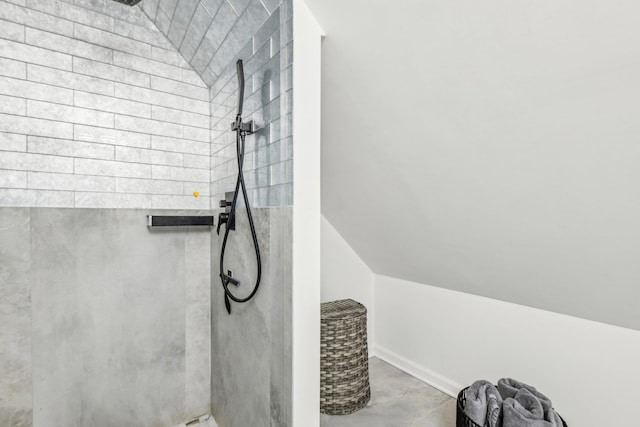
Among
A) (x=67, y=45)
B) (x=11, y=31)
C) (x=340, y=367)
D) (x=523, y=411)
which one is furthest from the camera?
(x=340, y=367)

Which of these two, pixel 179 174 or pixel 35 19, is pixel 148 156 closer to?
pixel 179 174

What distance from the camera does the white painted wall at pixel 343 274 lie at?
271 centimetres

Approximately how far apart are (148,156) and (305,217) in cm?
125

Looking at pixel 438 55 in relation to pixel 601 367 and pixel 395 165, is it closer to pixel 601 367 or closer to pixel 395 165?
pixel 395 165

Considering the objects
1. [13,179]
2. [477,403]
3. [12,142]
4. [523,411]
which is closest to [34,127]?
[12,142]

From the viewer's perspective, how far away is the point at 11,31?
160 centimetres

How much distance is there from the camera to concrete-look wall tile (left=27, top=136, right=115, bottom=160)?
5.47 feet

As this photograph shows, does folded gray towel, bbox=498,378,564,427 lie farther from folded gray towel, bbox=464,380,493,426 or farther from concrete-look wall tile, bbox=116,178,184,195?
concrete-look wall tile, bbox=116,178,184,195

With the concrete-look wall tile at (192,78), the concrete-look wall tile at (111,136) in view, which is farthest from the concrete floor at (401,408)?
the concrete-look wall tile at (192,78)

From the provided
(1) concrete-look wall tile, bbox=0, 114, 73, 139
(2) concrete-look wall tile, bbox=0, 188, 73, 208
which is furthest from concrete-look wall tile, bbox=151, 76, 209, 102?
(2) concrete-look wall tile, bbox=0, 188, 73, 208

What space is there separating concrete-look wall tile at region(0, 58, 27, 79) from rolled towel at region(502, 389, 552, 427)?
2.86 metres

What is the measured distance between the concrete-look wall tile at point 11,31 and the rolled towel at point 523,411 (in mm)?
2977

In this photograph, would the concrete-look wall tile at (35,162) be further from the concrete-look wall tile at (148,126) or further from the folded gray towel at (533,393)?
the folded gray towel at (533,393)

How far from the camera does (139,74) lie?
1950 millimetres
